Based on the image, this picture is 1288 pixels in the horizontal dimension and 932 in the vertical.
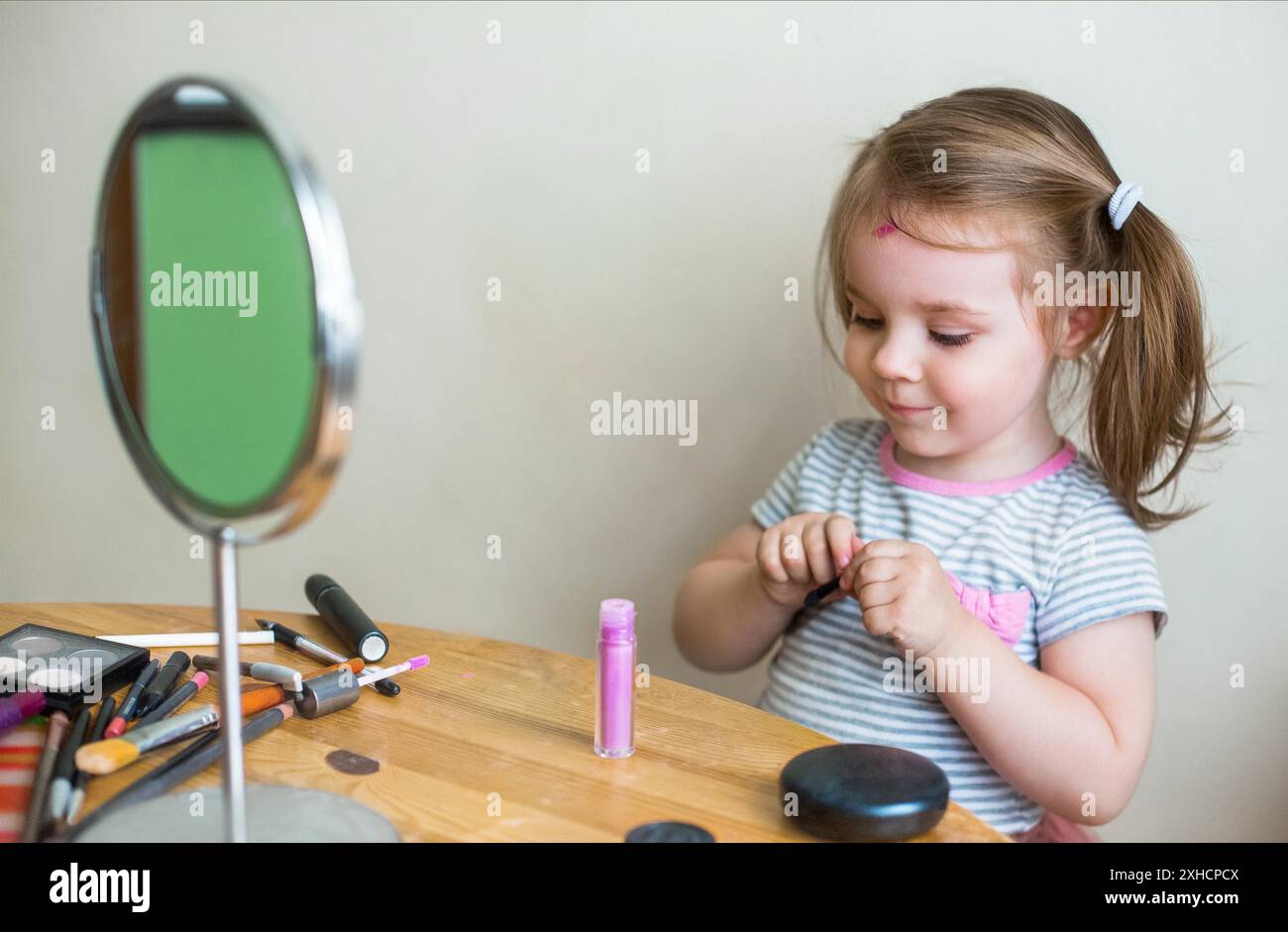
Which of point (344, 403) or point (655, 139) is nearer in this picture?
point (344, 403)

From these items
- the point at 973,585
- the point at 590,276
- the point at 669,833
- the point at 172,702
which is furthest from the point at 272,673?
the point at 590,276

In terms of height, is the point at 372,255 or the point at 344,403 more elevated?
the point at 372,255

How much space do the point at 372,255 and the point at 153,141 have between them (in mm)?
843

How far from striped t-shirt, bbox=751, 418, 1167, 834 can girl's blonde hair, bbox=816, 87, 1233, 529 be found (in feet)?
0.20

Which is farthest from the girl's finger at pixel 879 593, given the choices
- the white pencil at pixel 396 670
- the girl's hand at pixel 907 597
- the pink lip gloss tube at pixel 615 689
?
the white pencil at pixel 396 670

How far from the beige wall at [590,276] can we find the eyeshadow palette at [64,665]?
609 mm

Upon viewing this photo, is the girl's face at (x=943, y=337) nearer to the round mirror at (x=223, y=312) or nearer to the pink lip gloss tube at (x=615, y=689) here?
the pink lip gloss tube at (x=615, y=689)

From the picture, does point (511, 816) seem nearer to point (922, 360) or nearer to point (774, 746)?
point (774, 746)

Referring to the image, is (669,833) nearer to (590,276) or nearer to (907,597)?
(907,597)

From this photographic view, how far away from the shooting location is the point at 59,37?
142 centimetres

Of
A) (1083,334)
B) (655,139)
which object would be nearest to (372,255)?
(655,139)

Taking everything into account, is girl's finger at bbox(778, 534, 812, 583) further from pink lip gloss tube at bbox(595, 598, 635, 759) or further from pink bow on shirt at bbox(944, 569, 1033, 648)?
Answer: pink lip gloss tube at bbox(595, 598, 635, 759)

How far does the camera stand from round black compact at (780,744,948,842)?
2.00ft
